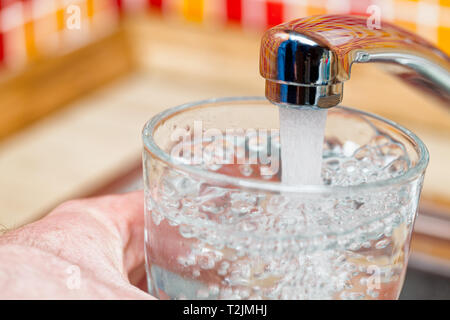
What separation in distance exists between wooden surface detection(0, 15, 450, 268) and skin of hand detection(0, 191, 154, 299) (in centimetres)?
46

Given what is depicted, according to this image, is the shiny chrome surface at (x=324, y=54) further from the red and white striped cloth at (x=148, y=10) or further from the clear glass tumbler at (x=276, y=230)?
the red and white striped cloth at (x=148, y=10)

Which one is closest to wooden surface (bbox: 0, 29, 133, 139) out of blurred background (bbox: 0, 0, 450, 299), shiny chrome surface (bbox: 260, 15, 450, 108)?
blurred background (bbox: 0, 0, 450, 299)

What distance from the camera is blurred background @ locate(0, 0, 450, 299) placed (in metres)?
1.02

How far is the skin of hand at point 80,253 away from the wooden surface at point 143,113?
18.3 inches

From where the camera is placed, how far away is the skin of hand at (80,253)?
310 millimetres

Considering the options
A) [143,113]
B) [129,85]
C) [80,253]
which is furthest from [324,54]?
[129,85]

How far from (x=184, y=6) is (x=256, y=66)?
242 mm

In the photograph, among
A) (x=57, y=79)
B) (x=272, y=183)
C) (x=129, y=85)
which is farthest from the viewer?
(x=129, y=85)

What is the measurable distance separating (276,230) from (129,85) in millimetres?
1134

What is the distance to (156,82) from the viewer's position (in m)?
1.43

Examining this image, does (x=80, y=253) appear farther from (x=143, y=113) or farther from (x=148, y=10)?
(x=148, y=10)

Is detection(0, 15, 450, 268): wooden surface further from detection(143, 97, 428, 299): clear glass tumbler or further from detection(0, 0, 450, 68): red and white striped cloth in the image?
detection(143, 97, 428, 299): clear glass tumbler

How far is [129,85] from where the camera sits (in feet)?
4.64
